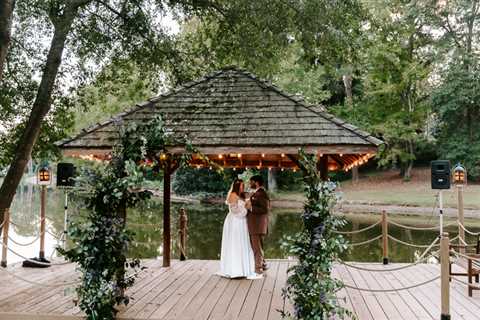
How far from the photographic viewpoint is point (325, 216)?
5.57m

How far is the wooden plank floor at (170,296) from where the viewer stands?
6.22m

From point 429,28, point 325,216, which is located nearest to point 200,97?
point 325,216

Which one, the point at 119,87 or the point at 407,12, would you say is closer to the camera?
the point at 119,87

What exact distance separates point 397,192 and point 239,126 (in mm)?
20642

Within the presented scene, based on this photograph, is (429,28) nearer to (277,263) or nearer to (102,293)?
(277,263)

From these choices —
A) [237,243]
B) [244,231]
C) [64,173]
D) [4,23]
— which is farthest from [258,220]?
[4,23]

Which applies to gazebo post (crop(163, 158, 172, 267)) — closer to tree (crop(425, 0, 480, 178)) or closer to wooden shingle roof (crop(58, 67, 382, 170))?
wooden shingle roof (crop(58, 67, 382, 170))

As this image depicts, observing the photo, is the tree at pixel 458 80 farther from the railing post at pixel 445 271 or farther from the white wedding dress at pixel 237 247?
the railing post at pixel 445 271

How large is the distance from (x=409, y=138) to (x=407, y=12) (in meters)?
7.22

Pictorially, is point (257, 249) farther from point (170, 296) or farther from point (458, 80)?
point (458, 80)

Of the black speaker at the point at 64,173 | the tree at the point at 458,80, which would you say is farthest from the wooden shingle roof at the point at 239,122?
the tree at the point at 458,80

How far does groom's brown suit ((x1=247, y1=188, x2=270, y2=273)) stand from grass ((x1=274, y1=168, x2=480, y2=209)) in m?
16.0

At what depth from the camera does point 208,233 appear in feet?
56.6

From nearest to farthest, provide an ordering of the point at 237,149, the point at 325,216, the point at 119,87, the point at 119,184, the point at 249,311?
the point at 325,216 → the point at 119,184 → the point at 249,311 → the point at 237,149 → the point at 119,87
